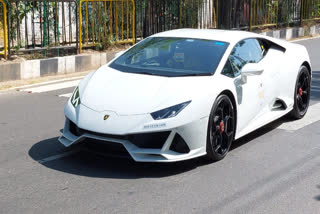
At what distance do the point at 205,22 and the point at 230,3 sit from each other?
156 cm

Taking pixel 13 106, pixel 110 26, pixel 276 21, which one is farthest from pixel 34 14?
pixel 276 21

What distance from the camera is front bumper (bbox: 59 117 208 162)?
5309 millimetres

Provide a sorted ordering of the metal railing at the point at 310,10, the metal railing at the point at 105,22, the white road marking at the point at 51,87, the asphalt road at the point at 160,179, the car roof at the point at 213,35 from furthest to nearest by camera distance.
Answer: the metal railing at the point at 310,10, the metal railing at the point at 105,22, the white road marking at the point at 51,87, the car roof at the point at 213,35, the asphalt road at the point at 160,179


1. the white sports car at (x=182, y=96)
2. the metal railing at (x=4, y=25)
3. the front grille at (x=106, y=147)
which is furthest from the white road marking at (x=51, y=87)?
the front grille at (x=106, y=147)

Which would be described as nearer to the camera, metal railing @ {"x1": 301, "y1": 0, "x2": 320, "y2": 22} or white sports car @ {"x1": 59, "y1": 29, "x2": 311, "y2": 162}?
white sports car @ {"x1": 59, "y1": 29, "x2": 311, "y2": 162}

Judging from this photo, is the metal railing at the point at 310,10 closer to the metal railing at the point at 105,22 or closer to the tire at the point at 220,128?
the metal railing at the point at 105,22

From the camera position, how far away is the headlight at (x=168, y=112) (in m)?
5.34

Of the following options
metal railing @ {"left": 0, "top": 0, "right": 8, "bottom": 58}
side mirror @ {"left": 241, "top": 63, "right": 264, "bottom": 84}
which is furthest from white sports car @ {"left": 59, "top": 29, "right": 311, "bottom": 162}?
metal railing @ {"left": 0, "top": 0, "right": 8, "bottom": 58}

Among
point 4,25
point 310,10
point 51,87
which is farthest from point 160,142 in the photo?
point 310,10

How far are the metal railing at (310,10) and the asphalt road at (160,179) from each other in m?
16.5

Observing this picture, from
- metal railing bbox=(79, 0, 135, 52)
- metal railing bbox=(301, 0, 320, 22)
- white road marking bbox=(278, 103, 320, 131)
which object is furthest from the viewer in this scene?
metal railing bbox=(301, 0, 320, 22)

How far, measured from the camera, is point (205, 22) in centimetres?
1794

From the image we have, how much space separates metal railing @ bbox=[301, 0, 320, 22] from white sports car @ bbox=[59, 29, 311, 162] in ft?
52.3

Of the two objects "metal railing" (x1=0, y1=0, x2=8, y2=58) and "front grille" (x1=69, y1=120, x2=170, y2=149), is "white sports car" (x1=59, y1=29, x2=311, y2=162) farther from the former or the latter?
"metal railing" (x1=0, y1=0, x2=8, y2=58)
